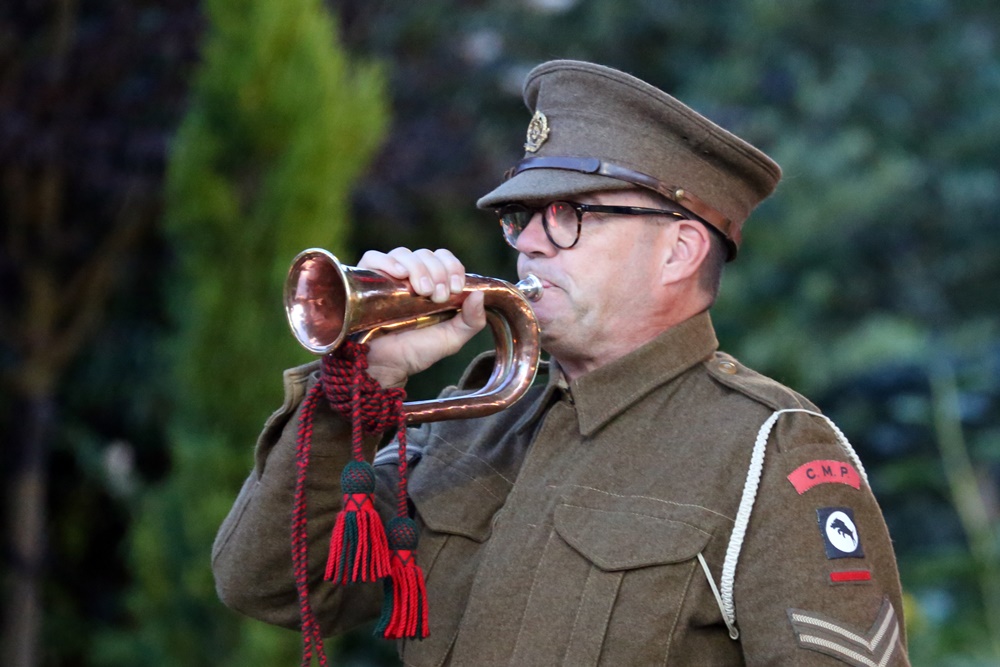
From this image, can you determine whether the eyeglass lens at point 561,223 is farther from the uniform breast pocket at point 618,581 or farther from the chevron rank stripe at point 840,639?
the chevron rank stripe at point 840,639

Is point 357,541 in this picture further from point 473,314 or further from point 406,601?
point 473,314

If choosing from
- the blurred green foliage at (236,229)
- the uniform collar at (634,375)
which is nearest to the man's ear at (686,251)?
the uniform collar at (634,375)

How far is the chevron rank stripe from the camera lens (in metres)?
2.09

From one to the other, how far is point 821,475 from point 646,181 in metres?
0.67

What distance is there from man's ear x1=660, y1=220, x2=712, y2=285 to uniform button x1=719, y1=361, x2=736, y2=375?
19 cm

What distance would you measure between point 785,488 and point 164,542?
3.44 m

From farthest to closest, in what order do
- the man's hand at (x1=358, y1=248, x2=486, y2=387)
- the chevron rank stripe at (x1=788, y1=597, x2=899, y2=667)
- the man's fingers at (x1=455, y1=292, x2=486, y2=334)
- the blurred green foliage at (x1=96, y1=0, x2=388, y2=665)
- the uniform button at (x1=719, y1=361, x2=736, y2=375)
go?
the blurred green foliage at (x1=96, y1=0, x2=388, y2=665) → the uniform button at (x1=719, y1=361, x2=736, y2=375) → the man's fingers at (x1=455, y1=292, x2=486, y2=334) → the man's hand at (x1=358, y1=248, x2=486, y2=387) → the chevron rank stripe at (x1=788, y1=597, x2=899, y2=667)

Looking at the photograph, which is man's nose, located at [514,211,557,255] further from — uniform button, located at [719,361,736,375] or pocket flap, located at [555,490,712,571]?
pocket flap, located at [555,490,712,571]

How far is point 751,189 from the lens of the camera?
2674mm

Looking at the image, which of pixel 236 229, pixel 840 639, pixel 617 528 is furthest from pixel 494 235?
pixel 840 639

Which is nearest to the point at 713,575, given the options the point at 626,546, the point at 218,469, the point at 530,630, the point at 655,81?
the point at 626,546

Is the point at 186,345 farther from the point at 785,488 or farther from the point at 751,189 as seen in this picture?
the point at 785,488

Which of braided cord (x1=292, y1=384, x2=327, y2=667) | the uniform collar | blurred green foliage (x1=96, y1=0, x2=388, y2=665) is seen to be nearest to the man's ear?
the uniform collar

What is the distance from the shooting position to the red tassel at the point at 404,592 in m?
2.25
